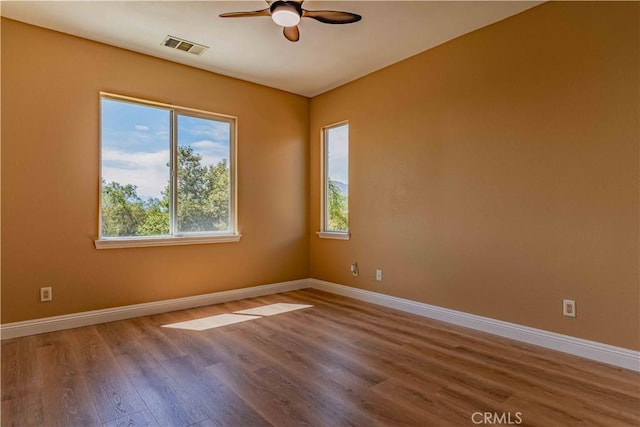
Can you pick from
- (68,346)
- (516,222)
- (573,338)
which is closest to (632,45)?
(516,222)

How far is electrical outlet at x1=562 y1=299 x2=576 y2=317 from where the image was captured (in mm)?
2580

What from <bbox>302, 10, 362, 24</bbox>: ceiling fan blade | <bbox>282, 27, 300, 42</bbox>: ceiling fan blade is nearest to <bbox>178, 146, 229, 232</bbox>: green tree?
<bbox>282, 27, 300, 42</bbox>: ceiling fan blade

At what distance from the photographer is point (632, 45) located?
2.33 m

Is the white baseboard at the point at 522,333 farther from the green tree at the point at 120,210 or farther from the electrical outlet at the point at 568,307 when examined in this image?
the green tree at the point at 120,210

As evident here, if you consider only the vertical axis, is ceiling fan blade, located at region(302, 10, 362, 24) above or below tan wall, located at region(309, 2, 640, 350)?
above

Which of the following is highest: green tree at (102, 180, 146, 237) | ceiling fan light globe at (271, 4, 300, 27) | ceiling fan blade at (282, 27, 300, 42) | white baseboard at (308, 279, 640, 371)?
ceiling fan blade at (282, 27, 300, 42)

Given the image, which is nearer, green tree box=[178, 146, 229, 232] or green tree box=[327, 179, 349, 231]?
green tree box=[178, 146, 229, 232]

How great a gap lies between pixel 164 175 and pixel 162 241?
28.1 inches

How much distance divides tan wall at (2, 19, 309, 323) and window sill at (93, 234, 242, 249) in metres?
0.06

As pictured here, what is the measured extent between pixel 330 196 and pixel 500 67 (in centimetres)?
251

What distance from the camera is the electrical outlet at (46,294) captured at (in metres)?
3.06

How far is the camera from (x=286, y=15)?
252cm

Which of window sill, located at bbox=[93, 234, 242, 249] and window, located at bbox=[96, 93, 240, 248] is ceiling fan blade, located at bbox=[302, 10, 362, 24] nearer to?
window, located at bbox=[96, 93, 240, 248]

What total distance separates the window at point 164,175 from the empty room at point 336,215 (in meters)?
0.02
